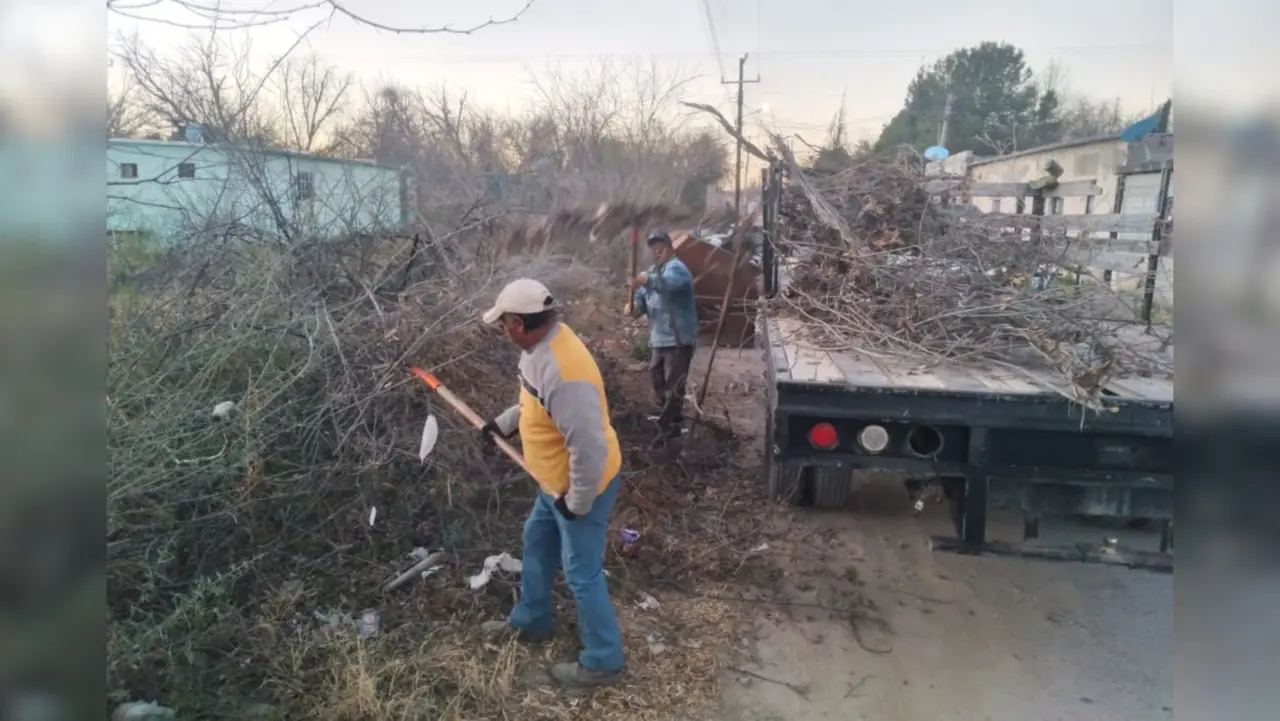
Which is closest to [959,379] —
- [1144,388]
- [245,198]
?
[1144,388]

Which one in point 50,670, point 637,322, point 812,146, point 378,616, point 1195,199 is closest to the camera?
point 1195,199

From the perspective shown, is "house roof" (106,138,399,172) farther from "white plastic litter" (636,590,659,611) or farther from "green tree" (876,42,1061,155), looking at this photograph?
"green tree" (876,42,1061,155)

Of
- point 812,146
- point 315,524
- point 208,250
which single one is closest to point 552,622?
point 315,524

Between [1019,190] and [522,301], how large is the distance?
14.5ft

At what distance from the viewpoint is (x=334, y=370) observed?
15.4ft

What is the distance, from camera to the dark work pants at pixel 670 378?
21.3ft

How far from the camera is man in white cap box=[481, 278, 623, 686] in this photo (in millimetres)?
2951

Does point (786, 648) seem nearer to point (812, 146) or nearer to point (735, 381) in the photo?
point (812, 146)

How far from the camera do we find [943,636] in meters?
3.69

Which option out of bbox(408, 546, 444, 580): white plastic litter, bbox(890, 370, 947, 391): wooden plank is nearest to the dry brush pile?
bbox(408, 546, 444, 580): white plastic litter

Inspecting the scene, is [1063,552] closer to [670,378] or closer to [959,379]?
[959,379]

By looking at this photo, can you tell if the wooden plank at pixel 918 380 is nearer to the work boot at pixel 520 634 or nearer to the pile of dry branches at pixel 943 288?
the pile of dry branches at pixel 943 288

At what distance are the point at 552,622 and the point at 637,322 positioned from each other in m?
7.03

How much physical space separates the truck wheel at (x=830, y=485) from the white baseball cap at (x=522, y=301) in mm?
2485
